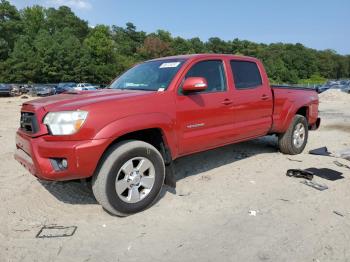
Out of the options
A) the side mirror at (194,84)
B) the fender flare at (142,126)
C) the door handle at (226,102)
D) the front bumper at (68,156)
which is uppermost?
the side mirror at (194,84)

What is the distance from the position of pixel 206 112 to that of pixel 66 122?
1.91 metres

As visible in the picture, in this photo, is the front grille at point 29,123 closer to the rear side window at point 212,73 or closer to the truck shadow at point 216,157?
the truck shadow at point 216,157

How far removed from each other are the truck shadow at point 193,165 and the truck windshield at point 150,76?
1.42 metres

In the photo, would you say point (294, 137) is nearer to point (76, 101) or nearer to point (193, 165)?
point (193, 165)

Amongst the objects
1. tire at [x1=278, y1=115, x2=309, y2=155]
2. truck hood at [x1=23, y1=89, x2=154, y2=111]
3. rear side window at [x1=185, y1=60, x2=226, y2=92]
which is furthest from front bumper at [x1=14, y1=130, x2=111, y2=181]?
tire at [x1=278, y1=115, x2=309, y2=155]

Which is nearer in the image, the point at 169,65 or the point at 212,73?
the point at 169,65

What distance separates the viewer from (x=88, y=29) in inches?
4033

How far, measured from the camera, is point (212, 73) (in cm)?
520

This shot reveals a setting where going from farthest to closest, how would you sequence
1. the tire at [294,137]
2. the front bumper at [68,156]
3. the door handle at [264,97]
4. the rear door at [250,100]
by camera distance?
1. the tire at [294,137]
2. the door handle at [264,97]
3. the rear door at [250,100]
4. the front bumper at [68,156]

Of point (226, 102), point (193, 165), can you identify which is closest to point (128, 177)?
point (226, 102)

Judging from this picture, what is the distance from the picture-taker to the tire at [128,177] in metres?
3.87

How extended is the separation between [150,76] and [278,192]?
232 centimetres

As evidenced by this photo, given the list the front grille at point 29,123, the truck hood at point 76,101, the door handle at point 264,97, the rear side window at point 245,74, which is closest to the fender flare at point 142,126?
the truck hood at point 76,101

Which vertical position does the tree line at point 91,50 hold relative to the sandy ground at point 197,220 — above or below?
above
